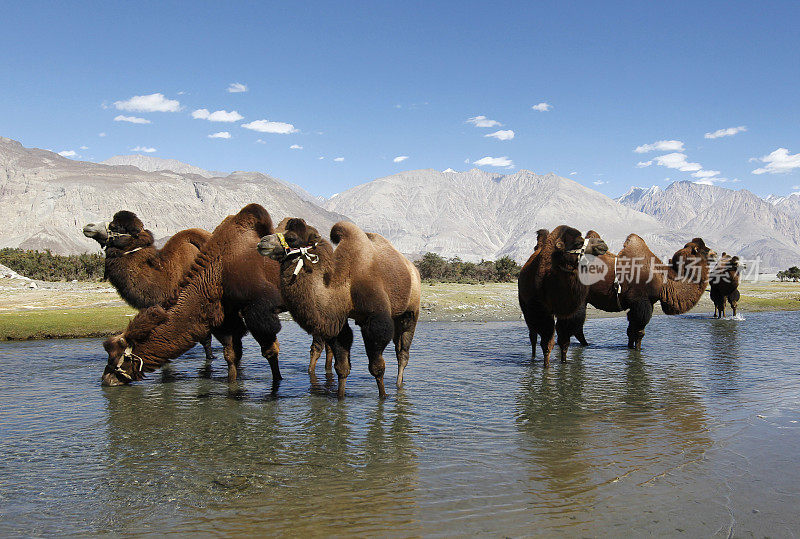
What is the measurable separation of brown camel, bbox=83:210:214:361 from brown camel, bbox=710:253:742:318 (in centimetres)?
1486

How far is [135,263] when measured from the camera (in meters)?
10.3

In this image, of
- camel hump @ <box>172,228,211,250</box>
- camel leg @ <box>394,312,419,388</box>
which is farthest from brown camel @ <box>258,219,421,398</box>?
camel hump @ <box>172,228,211,250</box>

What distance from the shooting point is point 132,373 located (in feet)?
30.2

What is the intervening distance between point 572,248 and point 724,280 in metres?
13.3

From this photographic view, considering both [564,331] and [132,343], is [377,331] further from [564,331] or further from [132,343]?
[564,331]

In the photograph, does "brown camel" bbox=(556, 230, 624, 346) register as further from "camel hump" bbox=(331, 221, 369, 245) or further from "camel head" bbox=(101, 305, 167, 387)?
"camel head" bbox=(101, 305, 167, 387)

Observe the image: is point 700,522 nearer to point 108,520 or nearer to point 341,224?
point 108,520

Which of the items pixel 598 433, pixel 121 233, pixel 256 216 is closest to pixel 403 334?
pixel 256 216

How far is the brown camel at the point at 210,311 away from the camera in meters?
9.09

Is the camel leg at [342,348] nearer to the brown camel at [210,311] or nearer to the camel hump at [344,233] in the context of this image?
the camel hump at [344,233]

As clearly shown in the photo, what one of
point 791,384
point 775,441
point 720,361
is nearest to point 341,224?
point 775,441

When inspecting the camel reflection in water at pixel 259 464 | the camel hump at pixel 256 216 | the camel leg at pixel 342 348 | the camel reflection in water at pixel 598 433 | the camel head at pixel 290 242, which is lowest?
the camel reflection in water at pixel 259 464

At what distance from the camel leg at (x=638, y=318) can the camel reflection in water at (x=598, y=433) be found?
2848mm

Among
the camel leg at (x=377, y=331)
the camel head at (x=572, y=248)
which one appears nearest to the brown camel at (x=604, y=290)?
the camel head at (x=572, y=248)
